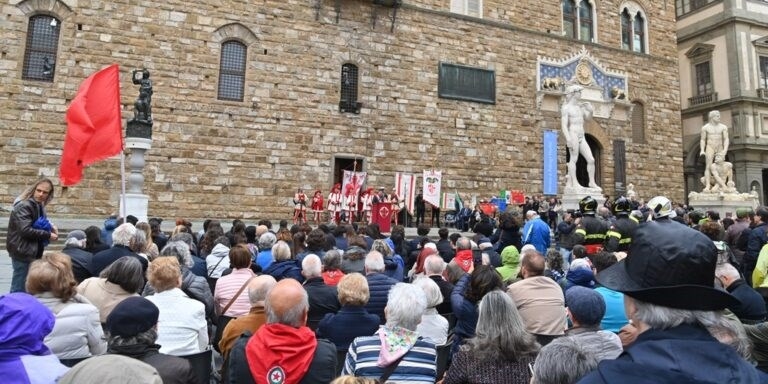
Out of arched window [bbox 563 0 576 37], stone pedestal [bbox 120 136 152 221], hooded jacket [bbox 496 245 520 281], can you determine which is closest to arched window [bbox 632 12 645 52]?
arched window [bbox 563 0 576 37]

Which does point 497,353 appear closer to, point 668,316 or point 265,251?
point 668,316

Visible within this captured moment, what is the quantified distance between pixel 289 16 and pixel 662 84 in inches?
673

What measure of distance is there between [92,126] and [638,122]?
21.2 metres

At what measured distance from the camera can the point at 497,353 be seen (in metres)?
2.42

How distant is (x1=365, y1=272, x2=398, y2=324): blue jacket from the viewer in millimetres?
3965

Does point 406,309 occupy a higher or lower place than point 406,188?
lower

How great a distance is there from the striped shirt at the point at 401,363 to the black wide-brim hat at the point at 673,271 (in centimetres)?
135

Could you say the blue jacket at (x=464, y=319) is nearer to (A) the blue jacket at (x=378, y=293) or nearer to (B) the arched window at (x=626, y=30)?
(A) the blue jacket at (x=378, y=293)

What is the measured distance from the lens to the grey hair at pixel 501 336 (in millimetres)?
2426

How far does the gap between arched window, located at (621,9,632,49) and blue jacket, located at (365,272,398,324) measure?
70.7ft

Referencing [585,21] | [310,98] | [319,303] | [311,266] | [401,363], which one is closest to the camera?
[401,363]

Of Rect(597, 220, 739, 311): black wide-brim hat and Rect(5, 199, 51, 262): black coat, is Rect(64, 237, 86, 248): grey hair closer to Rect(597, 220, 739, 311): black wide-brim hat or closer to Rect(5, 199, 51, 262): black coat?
Rect(5, 199, 51, 262): black coat

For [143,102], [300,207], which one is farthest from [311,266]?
[300,207]

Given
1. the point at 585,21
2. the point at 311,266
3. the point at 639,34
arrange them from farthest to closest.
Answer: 1. the point at 639,34
2. the point at 585,21
3. the point at 311,266
